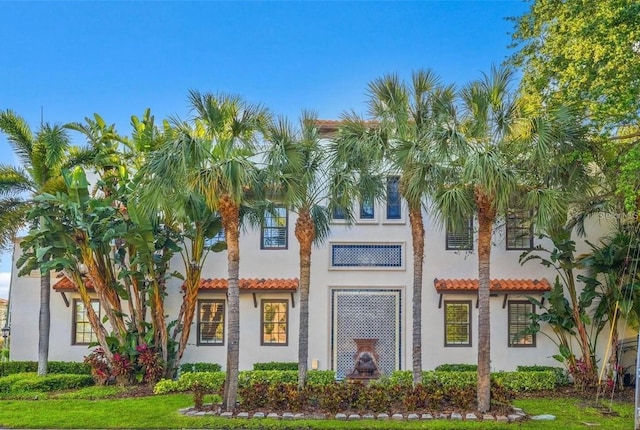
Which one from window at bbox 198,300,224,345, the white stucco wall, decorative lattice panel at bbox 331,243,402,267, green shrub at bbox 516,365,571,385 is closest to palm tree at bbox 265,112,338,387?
decorative lattice panel at bbox 331,243,402,267

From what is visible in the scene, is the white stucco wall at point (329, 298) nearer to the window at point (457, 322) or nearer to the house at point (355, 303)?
the house at point (355, 303)

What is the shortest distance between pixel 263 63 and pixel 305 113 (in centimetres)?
433

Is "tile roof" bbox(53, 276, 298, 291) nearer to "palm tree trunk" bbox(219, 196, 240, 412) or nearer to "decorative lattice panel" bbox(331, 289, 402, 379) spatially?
"decorative lattice panel" bbox(331, 289, 402, 379)

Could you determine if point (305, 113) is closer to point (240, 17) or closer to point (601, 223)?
point (240, 17)

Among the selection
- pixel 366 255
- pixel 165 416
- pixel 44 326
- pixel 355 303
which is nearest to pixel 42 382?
pixel 44 326

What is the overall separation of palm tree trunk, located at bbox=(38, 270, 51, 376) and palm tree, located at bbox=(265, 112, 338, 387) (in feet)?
25.9

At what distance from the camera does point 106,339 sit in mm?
15820

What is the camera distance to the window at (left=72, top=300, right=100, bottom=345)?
1775 centimetres

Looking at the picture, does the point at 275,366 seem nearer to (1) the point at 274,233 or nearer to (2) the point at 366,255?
(1) the point at 274,233

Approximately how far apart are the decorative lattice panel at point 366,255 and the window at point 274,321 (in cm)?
209

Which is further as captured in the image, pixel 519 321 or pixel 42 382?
pixel 519 321

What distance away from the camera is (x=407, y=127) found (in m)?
12.1

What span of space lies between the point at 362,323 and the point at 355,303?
651 millimetres

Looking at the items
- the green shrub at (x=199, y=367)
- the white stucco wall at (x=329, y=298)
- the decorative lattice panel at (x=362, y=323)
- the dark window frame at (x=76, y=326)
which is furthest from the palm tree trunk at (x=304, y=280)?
the dark window frame at (x=76, y=326)
